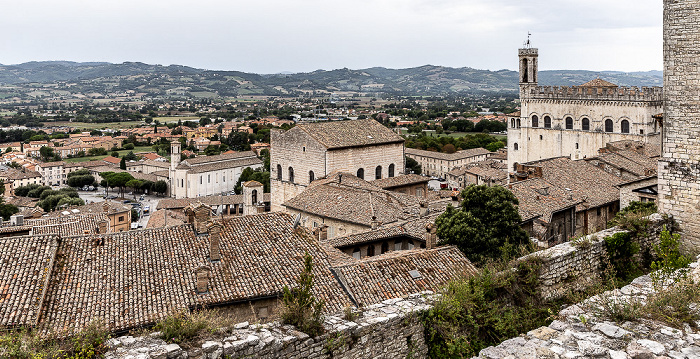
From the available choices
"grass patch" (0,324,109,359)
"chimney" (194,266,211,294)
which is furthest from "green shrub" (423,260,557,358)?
"chimney" (194,266,211,294)

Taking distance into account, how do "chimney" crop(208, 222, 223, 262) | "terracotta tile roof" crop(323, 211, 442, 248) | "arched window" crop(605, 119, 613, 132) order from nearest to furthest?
"chimney" crop(208, 222, 223, 262)
"terracotta tile roof" crop(323, 211, 442, 248)
"arched window" crop(605, 119, 613, 132)

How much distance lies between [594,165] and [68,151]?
398ft

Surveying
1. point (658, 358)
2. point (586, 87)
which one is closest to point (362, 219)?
point (658, 358)

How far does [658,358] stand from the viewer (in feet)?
16.6

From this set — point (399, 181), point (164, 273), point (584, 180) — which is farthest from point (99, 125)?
point (164, 273)

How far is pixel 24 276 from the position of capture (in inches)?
430

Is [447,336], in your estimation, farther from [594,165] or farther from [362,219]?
[594,165]

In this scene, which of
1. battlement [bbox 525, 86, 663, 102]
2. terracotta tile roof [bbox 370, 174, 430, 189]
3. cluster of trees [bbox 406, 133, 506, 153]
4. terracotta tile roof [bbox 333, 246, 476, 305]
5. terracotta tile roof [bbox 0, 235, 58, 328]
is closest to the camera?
terracotta tile roof [bbox 0, 235, 58, 328]

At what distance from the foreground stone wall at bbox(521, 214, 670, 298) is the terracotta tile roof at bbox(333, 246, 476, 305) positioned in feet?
9.17

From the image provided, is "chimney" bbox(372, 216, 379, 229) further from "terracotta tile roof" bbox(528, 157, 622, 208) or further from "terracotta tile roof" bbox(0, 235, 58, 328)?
"terracotta tile roof" bbox(0, 235, 58, 328)

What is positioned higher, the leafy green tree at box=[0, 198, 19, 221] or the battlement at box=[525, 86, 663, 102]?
the battlement at box=[525, 86, 663, 102]

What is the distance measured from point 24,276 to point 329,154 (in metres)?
24.5

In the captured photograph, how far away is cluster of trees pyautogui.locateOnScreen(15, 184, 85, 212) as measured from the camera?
63719 mm

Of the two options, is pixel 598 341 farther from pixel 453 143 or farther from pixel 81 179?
pixel 453 143
